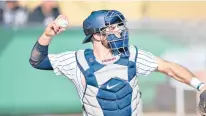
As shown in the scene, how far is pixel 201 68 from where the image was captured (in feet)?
27.6

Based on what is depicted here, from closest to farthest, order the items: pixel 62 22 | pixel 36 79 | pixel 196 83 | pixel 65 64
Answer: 1. pixel 62 22
2. pixel 196 83
3. pixel 65 64
4. pixel 36 79

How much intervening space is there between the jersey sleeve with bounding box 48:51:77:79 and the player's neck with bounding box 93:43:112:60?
0.15m

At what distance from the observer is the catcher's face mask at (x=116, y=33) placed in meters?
4.17

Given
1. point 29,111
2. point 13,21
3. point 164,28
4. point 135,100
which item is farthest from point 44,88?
point 135,100

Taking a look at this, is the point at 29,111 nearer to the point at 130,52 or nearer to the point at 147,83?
the point at 147,83

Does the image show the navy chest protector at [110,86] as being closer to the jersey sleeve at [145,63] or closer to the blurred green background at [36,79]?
the jersey sleeve at [145,63]

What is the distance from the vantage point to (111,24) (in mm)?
4195

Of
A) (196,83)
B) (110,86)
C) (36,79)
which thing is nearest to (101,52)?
(110,86)

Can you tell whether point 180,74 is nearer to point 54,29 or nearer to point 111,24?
point 111,24

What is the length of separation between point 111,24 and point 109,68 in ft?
0.89

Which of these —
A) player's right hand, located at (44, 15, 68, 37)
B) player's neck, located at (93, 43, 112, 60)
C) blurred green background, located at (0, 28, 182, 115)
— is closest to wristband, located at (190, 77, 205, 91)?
player's neck, located at (93, 43, 112, 60)

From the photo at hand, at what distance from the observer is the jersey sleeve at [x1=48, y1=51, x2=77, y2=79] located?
428 cm

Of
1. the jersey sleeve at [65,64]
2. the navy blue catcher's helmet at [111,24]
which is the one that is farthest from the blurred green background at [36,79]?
the navy blue catcher's helmet at [111,24]

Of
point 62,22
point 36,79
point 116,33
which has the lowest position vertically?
point 36,79
